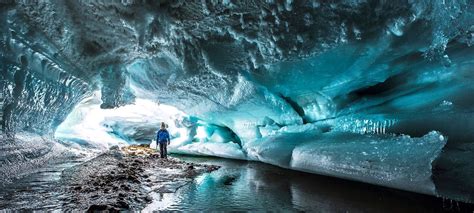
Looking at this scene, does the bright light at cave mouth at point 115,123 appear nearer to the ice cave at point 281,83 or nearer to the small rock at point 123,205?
the ice cave at point 281,83

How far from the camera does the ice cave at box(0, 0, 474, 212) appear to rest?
452 cm

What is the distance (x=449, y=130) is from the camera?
5.09m

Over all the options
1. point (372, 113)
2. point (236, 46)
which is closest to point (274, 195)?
point (236, 46)

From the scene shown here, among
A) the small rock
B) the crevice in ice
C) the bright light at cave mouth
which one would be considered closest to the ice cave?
the small rock

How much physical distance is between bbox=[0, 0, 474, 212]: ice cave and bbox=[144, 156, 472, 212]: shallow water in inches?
1.3

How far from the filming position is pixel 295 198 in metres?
4.70

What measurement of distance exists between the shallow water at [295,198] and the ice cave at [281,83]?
0.11ft

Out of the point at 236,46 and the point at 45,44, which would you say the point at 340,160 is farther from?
the point at 45,44

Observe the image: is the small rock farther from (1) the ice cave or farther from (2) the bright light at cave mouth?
(2) the bright light at cave mouth

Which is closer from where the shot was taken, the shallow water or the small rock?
the small rock

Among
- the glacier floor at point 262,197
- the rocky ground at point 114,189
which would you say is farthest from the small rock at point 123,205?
the glacier floor at point 262,197

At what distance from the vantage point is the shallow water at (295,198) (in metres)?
4.09

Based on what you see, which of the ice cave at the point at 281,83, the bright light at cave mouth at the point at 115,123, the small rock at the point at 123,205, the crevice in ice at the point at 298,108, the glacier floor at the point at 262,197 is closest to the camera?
the small rock at the point at 123,205

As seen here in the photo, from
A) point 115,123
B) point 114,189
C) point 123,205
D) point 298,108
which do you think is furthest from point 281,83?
point 115,123
